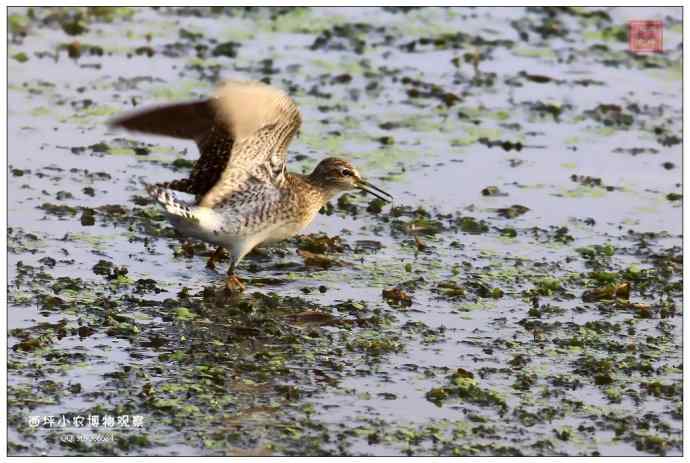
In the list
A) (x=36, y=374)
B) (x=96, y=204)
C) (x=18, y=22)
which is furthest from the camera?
(x=18, y=22)

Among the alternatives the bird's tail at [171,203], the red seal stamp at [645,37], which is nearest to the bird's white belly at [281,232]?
the bird's tail at [171,203]

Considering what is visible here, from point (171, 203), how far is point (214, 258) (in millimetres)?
1417

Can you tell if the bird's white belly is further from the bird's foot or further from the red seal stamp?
the red seal stamp

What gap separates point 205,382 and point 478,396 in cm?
178

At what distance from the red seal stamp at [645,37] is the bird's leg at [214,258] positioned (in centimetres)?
919

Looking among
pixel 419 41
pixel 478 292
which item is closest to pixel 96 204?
pixel 478 292

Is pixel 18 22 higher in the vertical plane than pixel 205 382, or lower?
higher

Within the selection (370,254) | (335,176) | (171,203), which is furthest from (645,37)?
(171,203)

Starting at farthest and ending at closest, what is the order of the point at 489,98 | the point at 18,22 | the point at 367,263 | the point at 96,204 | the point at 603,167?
the point at 18,22
the point at 489,98
the point at 603,167
the point at 96,204
the point at 367,263

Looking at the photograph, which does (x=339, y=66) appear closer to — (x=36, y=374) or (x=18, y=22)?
(x=18, y=22)

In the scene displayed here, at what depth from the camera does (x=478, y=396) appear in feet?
30.8

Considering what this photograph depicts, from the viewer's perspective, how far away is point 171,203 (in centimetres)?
1062

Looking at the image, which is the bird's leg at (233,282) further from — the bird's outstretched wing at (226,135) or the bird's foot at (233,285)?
the bird's outstretched wing at (226,135)

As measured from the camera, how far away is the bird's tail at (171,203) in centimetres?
1056
